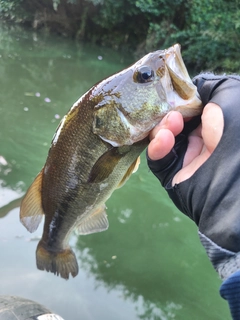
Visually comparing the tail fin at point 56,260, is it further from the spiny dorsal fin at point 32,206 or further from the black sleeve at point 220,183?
the black sleeve at point 220,183

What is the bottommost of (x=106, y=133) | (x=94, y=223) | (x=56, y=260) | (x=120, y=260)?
(x=120, y=260)

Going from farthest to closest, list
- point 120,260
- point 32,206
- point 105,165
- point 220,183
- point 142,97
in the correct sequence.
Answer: point 120,260 < point 32,206 < point 105,165 < point 142,97 < point 220,183

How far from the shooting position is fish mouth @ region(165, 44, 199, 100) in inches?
53.2

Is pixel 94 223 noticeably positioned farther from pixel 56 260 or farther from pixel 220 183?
pixel 220 183

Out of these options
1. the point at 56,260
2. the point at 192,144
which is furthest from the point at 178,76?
the point at 56,260

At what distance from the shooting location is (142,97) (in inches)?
56.2

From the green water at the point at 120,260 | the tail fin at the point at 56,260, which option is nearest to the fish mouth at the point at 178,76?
the tail fin at the point at 56,260

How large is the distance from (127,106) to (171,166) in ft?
1.01

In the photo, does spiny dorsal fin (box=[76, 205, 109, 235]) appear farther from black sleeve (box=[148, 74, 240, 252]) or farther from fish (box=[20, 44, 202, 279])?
black sleeve (box=[148, 74, 240, 252])

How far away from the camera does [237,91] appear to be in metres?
1.40

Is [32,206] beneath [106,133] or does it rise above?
beneath

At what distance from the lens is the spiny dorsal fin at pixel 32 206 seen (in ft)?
5.68

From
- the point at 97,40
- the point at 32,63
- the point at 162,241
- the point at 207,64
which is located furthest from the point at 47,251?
the point at 97,40

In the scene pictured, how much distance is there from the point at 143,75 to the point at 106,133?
245 mm
